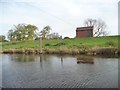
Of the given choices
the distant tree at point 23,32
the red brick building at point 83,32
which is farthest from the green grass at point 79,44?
the distant tree at point 23,32

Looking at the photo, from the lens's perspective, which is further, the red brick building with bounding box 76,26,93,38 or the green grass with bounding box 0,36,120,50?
the red brick building with bounding box 76,26,93,38

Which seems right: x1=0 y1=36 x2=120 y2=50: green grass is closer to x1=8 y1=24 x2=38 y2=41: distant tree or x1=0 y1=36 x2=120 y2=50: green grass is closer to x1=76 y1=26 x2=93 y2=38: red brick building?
x1=76 y1=26 x2=93 y2=38: red brick building

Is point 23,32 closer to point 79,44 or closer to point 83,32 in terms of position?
point 83,32

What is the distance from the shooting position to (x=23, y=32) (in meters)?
56.0

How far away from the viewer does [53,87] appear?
8.23m

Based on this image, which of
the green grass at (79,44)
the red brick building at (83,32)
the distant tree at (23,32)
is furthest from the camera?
the distant tree at (23,32)

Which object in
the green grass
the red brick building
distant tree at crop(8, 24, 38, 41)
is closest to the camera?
the green grass

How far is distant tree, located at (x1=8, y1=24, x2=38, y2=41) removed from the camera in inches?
2201

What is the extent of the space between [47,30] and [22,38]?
7950 millimetres

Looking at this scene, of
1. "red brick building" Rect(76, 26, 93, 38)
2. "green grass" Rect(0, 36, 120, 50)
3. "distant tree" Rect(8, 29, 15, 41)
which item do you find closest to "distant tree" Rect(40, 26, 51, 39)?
"distant tree" Rect(8, 29, 15, 41)

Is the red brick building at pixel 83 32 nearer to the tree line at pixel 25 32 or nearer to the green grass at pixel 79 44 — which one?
the tree line at pixel 25 32

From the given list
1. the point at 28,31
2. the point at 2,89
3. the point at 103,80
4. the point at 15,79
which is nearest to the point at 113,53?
the point at 103,80

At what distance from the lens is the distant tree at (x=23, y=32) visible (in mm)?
55906

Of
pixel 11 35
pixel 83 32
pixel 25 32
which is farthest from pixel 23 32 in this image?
pixel 83 32
